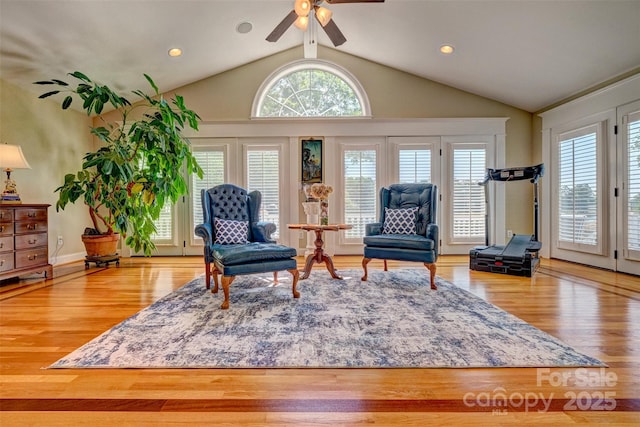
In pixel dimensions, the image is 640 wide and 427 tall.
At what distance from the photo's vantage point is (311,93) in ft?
19.0

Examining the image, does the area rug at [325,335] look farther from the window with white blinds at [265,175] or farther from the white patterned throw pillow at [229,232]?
the window with white blinds at [265,175]

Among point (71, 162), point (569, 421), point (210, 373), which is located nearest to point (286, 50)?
point (71, 162)

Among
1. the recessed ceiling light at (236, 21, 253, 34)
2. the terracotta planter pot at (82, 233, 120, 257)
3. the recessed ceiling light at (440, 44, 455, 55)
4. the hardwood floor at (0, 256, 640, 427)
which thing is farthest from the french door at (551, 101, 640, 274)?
the terracotta planter pot at (82, 233, 120, 257)

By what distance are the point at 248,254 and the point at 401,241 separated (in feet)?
5.54

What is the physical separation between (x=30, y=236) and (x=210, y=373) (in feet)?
11.6

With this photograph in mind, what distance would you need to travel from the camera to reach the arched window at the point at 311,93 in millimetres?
5719

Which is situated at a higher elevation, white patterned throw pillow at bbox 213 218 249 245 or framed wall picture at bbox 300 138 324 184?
framed wall picture at bbox 300 138 324 184

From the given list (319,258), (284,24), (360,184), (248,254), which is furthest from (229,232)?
(360,184)

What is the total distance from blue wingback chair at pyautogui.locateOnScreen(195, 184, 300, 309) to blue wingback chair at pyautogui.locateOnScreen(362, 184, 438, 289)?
3.65 feet

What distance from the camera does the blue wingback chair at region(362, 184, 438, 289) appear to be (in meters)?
3.48

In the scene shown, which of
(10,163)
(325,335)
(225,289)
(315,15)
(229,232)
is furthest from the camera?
(10,163)

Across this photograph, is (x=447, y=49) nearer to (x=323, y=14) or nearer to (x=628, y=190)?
(x=323, y=14)

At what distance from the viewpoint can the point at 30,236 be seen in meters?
3.81

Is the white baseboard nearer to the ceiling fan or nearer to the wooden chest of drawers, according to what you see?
the wooden chest of drawers
